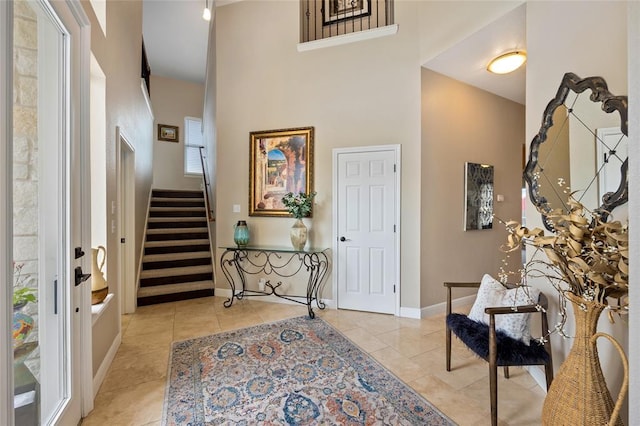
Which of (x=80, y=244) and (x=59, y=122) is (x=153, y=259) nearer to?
(x=80, y=244)

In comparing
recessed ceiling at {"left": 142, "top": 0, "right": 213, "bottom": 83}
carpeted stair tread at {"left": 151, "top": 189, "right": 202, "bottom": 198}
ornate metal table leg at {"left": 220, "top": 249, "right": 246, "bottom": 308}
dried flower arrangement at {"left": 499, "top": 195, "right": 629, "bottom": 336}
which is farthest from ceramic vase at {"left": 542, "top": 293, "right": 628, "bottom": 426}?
carpeted stair tread at {"left": 151, "top": 189, "right": 202, "bottom": 198}

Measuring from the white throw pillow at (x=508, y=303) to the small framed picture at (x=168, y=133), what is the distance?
24.4 feet

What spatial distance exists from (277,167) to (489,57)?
2774 mm

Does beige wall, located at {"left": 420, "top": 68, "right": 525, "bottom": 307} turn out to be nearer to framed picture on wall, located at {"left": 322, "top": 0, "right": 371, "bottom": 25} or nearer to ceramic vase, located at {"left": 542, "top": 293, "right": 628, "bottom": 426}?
framed picture on wall, located at {"left": 322, "top": 0, "right": 371, "bottom": 25}

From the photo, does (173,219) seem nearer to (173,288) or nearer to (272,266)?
(173,288)

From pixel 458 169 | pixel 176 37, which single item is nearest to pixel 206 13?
pixel 176 37

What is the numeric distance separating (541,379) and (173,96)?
8.50 metres

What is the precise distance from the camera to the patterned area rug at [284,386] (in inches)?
Result: 71.9

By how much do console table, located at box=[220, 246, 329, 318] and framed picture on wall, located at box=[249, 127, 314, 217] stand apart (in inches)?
22.1

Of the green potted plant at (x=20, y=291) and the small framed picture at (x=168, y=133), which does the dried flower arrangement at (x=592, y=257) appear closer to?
the green potted plant at (x=20, y=291)

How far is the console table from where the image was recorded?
12.6 ft

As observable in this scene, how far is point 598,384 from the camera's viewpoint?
1241 mm

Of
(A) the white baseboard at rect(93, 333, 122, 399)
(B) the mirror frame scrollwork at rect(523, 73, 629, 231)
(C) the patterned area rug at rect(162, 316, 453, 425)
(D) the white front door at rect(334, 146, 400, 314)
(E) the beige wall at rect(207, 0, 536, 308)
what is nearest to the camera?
(B) the mirror frame scrollwork at rect(523, 73, 629, 231)

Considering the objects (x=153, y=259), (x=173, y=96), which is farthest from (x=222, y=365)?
(x=173, y=96)
